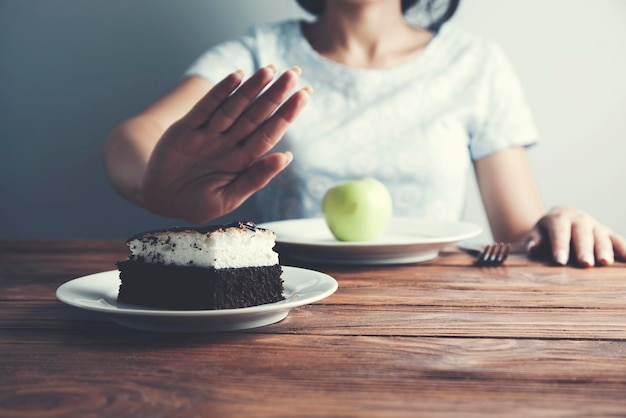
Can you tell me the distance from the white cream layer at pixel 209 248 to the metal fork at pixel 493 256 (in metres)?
0.48

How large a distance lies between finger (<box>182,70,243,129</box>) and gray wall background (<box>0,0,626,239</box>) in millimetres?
1112

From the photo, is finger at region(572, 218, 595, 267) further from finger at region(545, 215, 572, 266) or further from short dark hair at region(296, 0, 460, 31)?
short dark hair at region(296, 0, 460, 31)

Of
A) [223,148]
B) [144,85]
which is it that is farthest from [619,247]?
[144,85]

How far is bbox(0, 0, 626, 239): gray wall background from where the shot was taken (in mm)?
1975

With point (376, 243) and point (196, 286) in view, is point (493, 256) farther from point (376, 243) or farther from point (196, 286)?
point (196, 286)

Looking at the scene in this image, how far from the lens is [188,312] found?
623mm

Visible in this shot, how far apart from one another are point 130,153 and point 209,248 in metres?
0.81

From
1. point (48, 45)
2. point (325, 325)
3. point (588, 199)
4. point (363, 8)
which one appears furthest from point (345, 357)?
point (48, 45)

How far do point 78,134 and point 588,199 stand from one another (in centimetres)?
159

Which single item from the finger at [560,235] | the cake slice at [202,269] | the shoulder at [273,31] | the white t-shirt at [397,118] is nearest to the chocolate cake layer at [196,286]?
the cake slice at [202,269]

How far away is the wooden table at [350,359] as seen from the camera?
48 cm

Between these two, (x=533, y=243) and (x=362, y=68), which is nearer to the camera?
(x=533, y=243)

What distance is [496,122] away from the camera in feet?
5.92

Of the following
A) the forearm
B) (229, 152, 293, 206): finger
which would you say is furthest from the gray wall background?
(229, 152, 293, 206): finger
